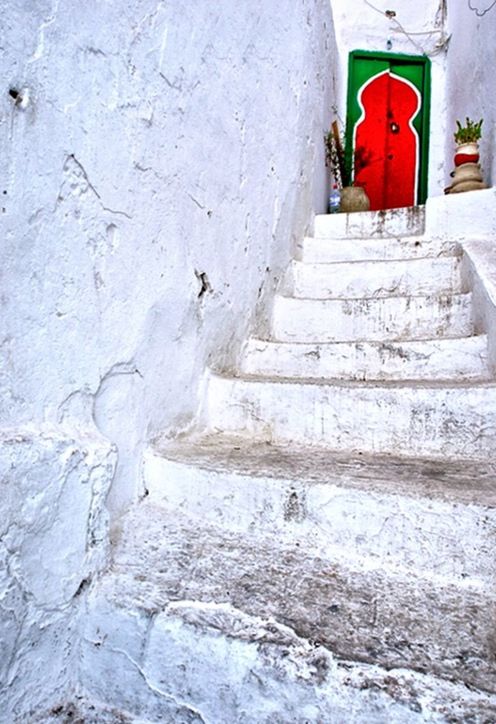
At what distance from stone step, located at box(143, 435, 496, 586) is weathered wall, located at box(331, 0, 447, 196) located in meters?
4.34

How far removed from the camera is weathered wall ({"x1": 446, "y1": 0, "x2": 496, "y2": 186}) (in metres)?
3.14

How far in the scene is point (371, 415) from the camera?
4.33ft

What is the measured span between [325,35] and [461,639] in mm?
4143

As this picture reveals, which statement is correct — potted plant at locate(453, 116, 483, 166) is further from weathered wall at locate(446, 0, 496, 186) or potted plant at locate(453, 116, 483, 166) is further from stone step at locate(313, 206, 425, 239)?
stone step at locate(313, 206, 425, 239)

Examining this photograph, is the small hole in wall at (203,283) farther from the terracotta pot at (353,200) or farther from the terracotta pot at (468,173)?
the terracotta pot at (353,200)

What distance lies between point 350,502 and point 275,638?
33 cm

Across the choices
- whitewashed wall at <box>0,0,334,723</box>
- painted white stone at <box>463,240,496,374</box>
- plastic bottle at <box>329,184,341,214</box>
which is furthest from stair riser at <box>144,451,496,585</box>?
plastic bottle at <box>329,184,341,214</box>

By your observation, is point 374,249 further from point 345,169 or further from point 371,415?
point 345,169

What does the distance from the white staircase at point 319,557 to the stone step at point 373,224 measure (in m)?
1.31

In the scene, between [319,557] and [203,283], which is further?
[203,283]

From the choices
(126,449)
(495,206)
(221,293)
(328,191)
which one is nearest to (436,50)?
(328,191)

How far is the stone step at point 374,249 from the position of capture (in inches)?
96.2

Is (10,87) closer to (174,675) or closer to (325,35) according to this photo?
(174,675)

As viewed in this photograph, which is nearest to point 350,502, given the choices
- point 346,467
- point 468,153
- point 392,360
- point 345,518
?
point 345,518
